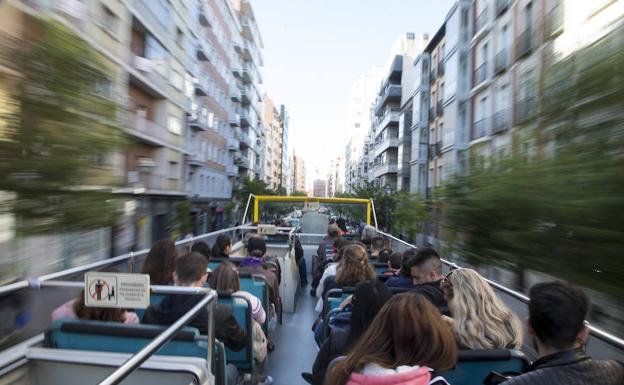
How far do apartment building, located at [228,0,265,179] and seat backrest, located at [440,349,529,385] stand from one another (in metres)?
46.6

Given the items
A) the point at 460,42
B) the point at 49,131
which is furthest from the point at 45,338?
the point at 460,42

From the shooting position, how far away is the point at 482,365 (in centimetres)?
265

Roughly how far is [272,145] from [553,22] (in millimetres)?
98501

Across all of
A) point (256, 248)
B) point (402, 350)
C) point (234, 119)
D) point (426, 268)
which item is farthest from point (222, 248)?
point (234, 119)

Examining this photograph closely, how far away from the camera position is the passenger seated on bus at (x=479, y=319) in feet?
9.08

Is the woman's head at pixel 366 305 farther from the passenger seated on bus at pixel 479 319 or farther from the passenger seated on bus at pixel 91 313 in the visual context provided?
the passenger seated on bus at pixel 91 313

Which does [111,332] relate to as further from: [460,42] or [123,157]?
[460,42]

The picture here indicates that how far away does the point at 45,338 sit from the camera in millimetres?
2883

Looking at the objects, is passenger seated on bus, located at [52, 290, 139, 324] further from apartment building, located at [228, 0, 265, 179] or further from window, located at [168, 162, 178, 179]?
apartment building, located at [228, 0, 265, 179]

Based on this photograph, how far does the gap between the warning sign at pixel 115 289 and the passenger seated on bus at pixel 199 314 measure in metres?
0.88

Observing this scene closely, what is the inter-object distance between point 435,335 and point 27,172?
1746mm

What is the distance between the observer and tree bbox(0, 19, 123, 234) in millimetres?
1066

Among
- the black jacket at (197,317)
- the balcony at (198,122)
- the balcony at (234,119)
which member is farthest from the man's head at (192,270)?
the balcony at (234,119)

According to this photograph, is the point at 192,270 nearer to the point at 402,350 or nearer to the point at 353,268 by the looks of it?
the point at 353,268
